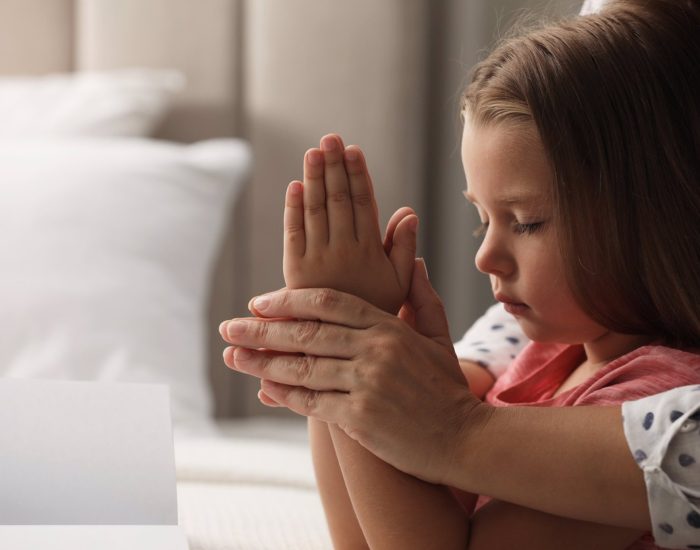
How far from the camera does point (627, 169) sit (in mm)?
723

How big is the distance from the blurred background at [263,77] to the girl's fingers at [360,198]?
106 cm

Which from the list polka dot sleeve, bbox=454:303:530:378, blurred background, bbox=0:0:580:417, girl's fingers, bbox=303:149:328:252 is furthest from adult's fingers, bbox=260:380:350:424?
blurred background, bbox=0:0:580:417

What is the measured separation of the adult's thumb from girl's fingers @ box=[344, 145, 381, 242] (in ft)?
0.17

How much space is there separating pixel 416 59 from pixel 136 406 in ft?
3.94

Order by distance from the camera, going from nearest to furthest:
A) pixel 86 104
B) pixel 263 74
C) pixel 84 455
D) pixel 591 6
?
1. pixel 84 455
2. pixel 591 6
3. pixel 86 104
4. pixel 263 74

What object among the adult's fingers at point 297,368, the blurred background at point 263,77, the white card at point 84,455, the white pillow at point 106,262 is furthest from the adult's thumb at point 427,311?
the blurred background at point 263,77

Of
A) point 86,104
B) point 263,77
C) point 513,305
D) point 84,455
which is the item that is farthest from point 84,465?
point 263,77

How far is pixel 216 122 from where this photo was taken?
1872mm

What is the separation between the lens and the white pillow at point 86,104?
1.69 meters

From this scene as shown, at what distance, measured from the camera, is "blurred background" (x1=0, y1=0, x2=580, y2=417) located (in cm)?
182

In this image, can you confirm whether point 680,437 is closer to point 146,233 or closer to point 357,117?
point 146,233

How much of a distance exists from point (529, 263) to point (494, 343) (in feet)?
0.84

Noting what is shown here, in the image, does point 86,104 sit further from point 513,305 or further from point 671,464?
point 671,464

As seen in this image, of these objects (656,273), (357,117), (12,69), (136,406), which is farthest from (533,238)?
(12,69)
